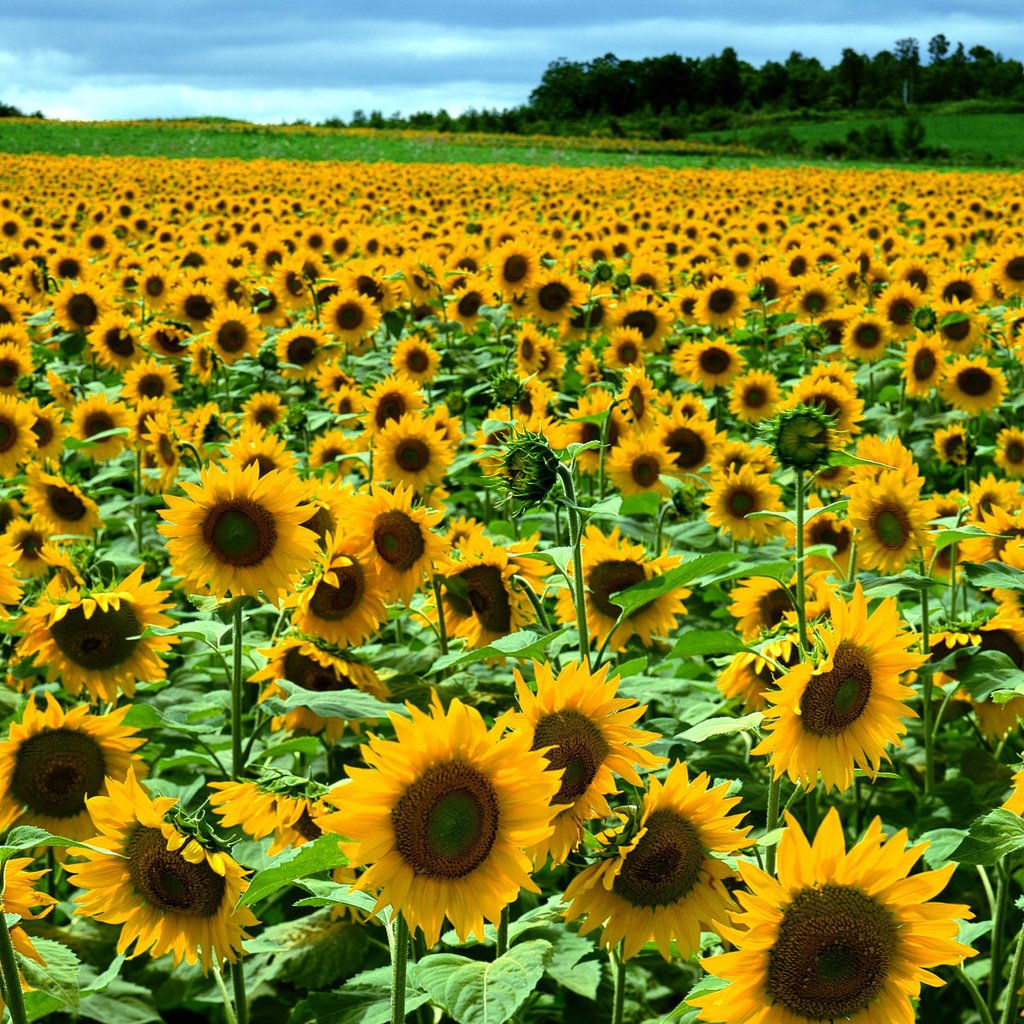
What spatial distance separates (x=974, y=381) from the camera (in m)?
6.29

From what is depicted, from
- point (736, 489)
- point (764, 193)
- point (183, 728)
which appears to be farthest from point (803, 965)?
point (764, 193)

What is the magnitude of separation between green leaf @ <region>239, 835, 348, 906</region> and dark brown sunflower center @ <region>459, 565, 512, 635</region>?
159cm

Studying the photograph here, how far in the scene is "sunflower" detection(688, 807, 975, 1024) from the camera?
1.45 meters

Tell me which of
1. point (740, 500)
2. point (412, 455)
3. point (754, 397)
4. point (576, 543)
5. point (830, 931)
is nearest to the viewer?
point (830, 931)

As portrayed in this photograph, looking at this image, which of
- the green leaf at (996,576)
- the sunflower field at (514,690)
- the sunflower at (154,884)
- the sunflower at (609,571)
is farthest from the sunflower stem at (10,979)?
the green leaf at (996,576)

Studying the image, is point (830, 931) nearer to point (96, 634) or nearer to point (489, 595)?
point (489, 595)

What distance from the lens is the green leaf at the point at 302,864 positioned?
155cm

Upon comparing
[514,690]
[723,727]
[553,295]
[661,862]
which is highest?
[553,295]

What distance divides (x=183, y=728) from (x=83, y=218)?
13.0m

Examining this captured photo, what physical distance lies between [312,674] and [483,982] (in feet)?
4.38

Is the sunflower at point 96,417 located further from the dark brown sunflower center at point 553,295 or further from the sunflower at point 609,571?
the sunflower at point 609,571

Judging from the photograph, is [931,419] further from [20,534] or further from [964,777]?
[20,534]

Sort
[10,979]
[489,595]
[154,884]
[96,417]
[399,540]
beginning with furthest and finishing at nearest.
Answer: [96,417] < [489,595] < [399,540] < [154,884] < [10,979]

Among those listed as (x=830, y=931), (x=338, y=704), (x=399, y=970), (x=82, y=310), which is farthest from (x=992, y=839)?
(x=82, y=310)
